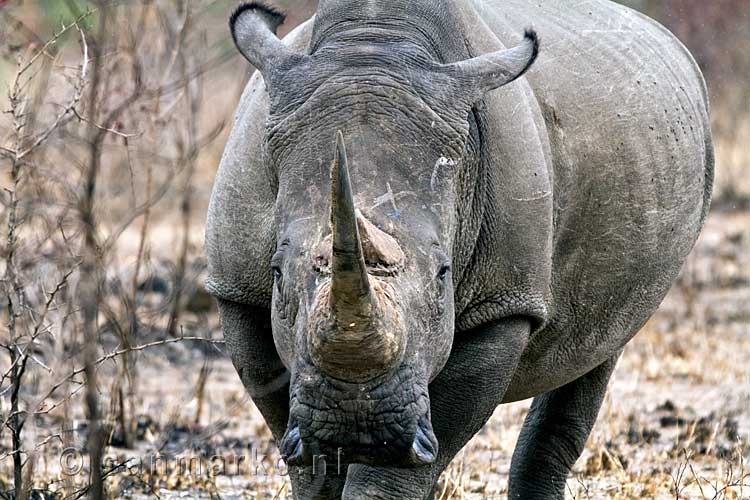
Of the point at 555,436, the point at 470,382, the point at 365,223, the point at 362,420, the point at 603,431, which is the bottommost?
the point at 603,431

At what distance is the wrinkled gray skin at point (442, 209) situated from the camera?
3.94 meters

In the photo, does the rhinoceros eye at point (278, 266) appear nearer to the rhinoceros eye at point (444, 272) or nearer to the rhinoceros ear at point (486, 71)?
the rhinoceros eye at point (444, 272)

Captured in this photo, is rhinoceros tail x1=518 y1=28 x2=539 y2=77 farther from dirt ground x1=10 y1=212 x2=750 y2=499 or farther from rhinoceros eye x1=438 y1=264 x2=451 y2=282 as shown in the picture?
dirt ground x1=10 y1=212 x2=750 y2=499

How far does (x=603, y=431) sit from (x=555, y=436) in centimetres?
123

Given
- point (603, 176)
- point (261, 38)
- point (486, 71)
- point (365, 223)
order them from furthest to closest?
point (603, 176) < point (261, 38) < point (486, 71) < point (365, 223)

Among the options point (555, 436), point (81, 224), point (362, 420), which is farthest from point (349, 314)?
point (555, 436)

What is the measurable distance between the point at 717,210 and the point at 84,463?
985cm

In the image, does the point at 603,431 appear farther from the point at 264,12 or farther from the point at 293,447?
the point at 293,447

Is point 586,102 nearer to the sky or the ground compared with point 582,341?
nearer to the sky

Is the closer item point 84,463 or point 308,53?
point 308,53

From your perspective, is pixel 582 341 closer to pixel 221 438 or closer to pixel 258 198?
pixel 258 198

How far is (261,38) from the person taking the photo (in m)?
4.53

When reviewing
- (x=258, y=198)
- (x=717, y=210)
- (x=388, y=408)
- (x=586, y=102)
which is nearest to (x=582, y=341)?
(x=586, y=102)

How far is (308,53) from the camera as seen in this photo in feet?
15.0
